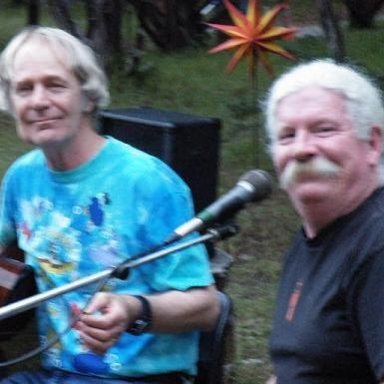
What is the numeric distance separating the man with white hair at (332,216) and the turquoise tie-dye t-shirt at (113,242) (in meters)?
0.54

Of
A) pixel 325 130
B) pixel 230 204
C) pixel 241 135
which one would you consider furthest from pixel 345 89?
pixel 241 135

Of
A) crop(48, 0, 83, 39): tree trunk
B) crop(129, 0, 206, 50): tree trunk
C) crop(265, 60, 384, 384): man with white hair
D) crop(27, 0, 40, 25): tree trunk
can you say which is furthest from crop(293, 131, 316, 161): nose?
crop(129, 0, 206, 50): tree trunk

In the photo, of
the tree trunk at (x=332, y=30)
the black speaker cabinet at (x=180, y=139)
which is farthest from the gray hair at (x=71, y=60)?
the tree trunk at (x=332, y=30)

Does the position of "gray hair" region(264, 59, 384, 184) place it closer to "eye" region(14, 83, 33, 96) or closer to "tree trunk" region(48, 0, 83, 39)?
"eye" region(14, 83, 33, 96)

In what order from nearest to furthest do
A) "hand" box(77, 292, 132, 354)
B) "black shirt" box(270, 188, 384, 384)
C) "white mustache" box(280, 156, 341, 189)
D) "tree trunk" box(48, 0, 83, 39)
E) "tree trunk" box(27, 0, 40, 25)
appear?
"black shirt" box(270, 188, 384, 384) → "white mustache" box(280, 156, 341, 189) → "hand" box(77, 292, 132, 354) → "tree trunk" box(48, 0, 83, 39) → "tree trunk" box(27, 0, 40, 25)

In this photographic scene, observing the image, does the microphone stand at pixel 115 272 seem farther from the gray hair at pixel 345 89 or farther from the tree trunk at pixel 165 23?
the tree trunk at pixel 165 23

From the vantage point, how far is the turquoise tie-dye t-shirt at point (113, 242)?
9.25 feet

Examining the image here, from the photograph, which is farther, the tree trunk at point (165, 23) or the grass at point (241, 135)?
the tree trunk at point (165, 23)

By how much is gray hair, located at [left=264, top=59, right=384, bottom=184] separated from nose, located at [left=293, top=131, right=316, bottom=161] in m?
0.09

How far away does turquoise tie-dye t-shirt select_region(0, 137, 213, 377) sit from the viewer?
2.82 meters

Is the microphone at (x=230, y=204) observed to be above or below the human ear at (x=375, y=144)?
below

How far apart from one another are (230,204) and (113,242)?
67 centimetres

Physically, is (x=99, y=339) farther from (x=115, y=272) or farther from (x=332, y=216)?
(x=332, y=216)

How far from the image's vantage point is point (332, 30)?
23.3 ft
